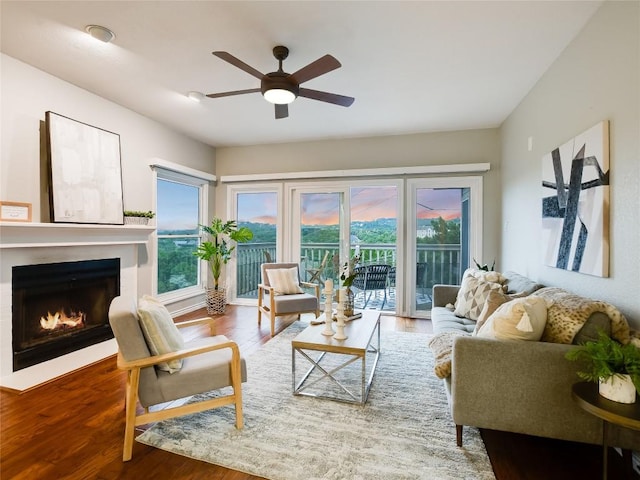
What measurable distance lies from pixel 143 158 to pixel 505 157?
186 inches

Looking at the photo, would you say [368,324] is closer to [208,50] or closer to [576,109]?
[576,109]

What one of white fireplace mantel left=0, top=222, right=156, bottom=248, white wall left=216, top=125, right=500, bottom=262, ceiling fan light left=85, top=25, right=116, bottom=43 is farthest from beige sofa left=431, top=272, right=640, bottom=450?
white fireplace mantel left=0, top=222, right=156, bottom=248

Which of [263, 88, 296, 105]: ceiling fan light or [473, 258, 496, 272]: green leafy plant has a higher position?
[263, 88, 296, 105]: ceiling fan light

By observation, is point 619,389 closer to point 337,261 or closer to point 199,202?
point 337,261

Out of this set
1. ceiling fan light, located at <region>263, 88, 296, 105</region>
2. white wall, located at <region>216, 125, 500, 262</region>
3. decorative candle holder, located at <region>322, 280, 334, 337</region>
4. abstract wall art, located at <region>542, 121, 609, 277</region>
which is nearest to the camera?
abstract wall art, located at <region>542, 121, 609, 277</region>

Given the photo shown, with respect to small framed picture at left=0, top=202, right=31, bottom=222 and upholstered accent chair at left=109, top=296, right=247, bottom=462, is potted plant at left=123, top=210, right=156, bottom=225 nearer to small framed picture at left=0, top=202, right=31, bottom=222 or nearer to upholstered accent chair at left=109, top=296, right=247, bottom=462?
small framed picture at left=0, top=202, right=31, bottom=222

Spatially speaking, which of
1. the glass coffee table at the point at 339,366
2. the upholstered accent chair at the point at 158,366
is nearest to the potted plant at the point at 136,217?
the upholstered accent chair at the point at 158,366

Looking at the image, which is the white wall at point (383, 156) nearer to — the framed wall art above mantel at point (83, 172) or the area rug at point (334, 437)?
the framed wall art above mantel at point (83, 172)

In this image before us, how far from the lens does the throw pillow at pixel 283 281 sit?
428cm

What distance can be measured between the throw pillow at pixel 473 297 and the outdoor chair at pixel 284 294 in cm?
172

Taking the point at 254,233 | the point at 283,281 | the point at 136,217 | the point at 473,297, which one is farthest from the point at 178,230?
Result: the point at 473,297

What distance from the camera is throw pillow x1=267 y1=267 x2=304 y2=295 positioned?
4277 millimetres

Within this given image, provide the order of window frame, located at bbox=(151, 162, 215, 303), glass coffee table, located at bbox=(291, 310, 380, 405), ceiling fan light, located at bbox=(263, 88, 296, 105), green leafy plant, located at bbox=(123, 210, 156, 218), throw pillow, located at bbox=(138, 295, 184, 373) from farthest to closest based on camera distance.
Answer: window frame, located at bbox=(151, 162, 215, 303) < green leafy plant, located at bbox=(123, 210, 156, 218) < ceiling fan light, located at bbox=(263, 88, 296, 105) < glass coffee table, located at bbox=(291, 310, 380, 405) < throw pillow, located at bbox=(138, 295, 184, 373)

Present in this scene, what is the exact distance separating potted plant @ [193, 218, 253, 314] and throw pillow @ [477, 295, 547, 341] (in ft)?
12.6
